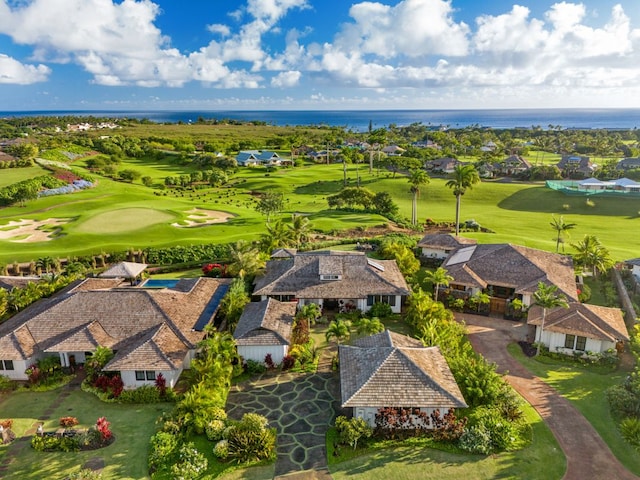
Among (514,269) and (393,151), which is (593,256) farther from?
(393,151)

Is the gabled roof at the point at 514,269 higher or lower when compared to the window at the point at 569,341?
higher

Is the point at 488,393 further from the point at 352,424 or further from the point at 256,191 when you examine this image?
the point at 256,191

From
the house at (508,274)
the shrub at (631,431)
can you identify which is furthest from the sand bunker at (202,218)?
the shrub at (631,431)

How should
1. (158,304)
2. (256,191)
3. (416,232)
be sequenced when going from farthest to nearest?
(256,191)
(416,232)
(158,304)

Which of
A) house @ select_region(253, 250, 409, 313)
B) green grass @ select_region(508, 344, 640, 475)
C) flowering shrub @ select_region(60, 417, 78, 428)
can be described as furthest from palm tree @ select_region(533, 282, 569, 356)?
flowering shrub @ select_region(60, 417, 78, 428)

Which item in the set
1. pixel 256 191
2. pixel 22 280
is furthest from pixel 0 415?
pixel 256 191

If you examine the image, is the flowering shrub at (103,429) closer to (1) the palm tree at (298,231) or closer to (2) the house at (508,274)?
(2) the house at (508,274)
